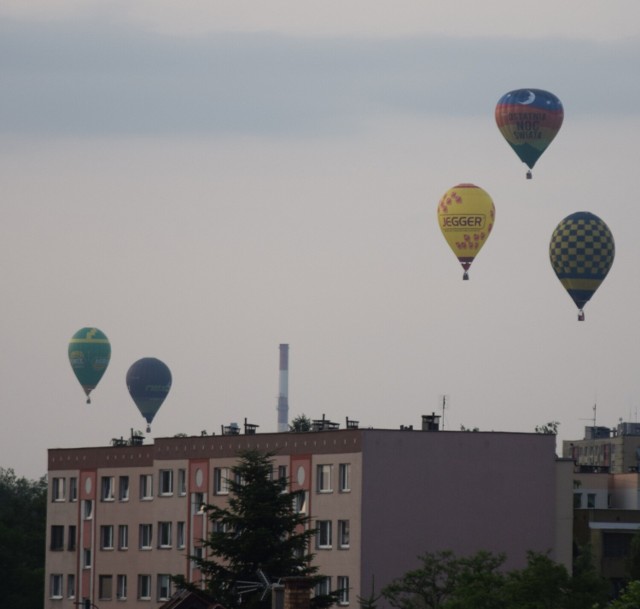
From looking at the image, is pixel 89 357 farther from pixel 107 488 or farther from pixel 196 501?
pixel 196 501

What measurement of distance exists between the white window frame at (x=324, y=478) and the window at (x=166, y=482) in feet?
38.0

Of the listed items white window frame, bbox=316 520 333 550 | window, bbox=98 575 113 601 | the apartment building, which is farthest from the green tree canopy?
window, bbox=98 575 113 601

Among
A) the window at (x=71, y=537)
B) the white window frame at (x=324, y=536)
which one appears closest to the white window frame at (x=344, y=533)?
the white window frame at (x=324, y=536)

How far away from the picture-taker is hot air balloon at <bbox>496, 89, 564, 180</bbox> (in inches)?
4496

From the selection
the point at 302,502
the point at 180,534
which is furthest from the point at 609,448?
the point at 302,502

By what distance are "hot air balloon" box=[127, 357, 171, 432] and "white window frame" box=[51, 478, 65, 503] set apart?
26.4m

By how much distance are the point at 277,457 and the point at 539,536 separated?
12.2m

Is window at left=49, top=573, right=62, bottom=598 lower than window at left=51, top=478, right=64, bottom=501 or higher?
lower

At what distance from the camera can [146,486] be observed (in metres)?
109

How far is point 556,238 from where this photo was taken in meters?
118

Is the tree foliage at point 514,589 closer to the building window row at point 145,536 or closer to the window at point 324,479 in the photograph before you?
the window at point 324,479

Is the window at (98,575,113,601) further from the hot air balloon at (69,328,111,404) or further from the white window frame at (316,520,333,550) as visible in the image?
→ the hot air balloon at (69,328,111,404)

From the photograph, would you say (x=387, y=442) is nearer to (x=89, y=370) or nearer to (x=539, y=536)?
(x=539, y=536)

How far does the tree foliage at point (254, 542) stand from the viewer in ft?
209
